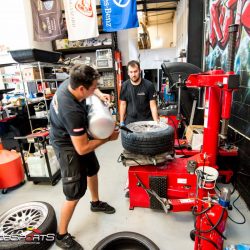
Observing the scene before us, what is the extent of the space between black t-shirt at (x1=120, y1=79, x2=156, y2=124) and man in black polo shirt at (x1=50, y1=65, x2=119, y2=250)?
0.99 meters

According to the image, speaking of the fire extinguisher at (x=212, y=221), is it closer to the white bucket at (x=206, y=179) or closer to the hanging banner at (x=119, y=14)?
the white bucket at (x=206, y=179)

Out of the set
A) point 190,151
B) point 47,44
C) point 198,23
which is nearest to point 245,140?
point 190,151

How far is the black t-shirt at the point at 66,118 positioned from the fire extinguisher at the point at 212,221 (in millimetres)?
990

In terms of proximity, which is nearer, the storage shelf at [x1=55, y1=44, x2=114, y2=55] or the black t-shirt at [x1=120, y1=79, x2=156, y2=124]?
the black t-shirt at [x1=120, y1=79, x2=156, y2=124]

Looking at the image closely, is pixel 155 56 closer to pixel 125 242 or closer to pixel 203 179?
pixel 203 179

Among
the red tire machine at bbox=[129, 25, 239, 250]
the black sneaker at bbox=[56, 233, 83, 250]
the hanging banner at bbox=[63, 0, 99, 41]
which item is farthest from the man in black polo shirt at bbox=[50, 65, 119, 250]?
the hanging banner at bbox=[63, 0, 99, 41]

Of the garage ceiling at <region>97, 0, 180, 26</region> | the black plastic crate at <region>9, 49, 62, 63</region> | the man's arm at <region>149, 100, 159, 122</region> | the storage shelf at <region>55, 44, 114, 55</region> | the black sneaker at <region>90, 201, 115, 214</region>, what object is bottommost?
the black sneaker at <region>90, 201, 115, 214</region>

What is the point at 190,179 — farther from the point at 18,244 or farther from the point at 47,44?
the point at 47,44

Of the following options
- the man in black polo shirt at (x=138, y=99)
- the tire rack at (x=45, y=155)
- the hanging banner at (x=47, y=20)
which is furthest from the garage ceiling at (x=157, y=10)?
the tire rack at (x=45, y=155)

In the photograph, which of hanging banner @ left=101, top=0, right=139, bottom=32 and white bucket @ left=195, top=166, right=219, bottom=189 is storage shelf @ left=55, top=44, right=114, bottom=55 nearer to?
hanging banner @ left=101, top=0, right=139, bottom=32

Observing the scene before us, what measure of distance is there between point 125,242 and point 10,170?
1.80 meters

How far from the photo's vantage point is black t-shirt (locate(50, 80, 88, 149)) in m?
1.38

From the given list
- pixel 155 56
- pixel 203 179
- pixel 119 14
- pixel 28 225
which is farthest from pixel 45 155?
pixel 155 56

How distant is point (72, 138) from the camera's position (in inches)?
55.6
